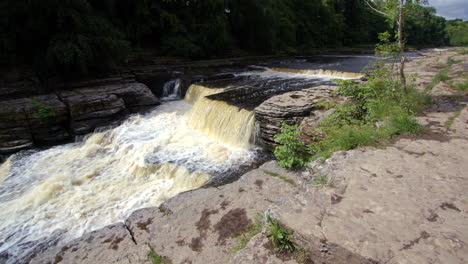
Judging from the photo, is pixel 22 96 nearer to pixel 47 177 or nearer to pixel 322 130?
pixel 47 177

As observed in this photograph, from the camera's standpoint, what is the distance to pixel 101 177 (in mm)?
5523

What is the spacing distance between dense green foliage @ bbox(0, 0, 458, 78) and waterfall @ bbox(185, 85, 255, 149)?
13.3ft

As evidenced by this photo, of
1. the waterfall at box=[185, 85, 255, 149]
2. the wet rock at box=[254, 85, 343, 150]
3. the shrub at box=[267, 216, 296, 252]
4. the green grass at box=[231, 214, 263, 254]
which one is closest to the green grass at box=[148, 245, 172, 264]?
the green grass at box=[231, 214, 263, 254]

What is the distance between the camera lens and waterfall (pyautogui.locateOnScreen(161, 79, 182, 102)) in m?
11.4

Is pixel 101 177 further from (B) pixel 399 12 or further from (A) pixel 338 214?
(B) pixel 399 12

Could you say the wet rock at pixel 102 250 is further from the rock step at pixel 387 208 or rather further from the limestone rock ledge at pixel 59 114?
the limestone rock ledge at pixel 59 114

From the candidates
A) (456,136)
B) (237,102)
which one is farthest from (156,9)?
(456,136)

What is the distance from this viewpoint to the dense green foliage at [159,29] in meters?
9.98

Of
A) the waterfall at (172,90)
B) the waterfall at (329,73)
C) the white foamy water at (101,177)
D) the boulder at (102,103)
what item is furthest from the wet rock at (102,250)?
the waterfall at (329,73)

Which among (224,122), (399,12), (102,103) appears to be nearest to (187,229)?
(224,122)

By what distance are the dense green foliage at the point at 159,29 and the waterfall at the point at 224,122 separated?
13.3 feet

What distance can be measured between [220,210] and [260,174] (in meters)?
0.98

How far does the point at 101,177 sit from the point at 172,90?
682cm

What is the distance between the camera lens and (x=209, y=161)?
5645mm
